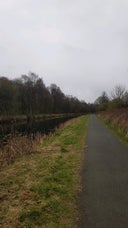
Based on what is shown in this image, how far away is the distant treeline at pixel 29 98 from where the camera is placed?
65356 millimetres

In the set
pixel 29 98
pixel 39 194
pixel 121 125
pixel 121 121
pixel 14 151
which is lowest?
pixel 39 194

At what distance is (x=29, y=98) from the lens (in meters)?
94.1

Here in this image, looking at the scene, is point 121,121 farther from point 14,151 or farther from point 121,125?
point 14,151

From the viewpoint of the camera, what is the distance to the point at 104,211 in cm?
523

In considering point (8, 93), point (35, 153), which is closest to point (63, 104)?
point (8, 93)

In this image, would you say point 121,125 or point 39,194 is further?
point 121,125

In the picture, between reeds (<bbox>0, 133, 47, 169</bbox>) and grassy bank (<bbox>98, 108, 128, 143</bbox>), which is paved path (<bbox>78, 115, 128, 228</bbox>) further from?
grassy bank (<bbox>98, 108, 128, 143</bbox>)

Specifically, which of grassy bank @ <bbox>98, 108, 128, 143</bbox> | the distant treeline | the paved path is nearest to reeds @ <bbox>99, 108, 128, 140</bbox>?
grassy bank @ <bbox>98, 108, 128, 143</bbox>

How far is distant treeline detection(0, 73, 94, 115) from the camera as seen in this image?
65356 millimetres

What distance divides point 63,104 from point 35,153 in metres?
115

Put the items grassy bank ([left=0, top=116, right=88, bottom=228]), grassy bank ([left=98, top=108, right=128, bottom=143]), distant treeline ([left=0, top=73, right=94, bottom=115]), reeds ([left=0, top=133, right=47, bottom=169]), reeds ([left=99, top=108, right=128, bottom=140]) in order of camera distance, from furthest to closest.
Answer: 1. distant treeline ([left=0, top=73, right=94, bottom=115])
2. reeds ([left=99, top=108, right=128, bottom=140])
3. grassy bank ([left=98, top=108, right=128, bottom=143])
4. reeds ([left=0, top=133, right=47, bottom=169])
5. grassy bank ([left=0, top=116, right=88, bottom=228])

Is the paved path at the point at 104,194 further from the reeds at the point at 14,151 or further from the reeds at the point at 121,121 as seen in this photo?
the reeds at the point at 121,121

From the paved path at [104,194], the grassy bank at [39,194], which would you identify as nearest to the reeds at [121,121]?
the paved path at [104,194]

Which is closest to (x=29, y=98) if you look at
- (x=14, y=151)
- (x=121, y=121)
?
(x=121, y=121)
